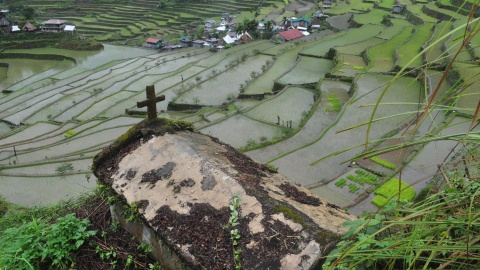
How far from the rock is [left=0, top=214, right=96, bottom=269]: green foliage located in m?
0.39

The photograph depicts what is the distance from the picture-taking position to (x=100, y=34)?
3762 centimetres

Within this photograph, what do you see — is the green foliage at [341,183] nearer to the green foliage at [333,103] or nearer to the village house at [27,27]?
the green foliage at [333,103]

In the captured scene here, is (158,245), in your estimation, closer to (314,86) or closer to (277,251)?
(277,251)

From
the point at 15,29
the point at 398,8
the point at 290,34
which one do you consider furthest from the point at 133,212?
the point at 15,29

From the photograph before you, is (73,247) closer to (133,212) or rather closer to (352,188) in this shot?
(133,212)

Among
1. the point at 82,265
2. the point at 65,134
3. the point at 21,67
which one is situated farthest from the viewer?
the point at 21,67

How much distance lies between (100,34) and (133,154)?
38.6 metres

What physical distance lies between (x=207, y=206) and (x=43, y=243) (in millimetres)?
1592

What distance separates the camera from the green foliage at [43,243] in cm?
292

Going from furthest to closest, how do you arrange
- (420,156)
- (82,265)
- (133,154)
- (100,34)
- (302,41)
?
(100,34) → (302,41) → (420,156) → (133,154) → (82,265)

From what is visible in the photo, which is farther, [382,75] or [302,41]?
[302,41]

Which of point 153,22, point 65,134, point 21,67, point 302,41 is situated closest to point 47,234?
point 65,134

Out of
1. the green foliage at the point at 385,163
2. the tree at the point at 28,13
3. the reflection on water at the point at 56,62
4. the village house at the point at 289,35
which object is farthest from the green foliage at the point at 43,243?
the tree at the point at 28,13

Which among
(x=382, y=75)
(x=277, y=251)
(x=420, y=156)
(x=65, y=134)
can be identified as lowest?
(x=65, y=134)
